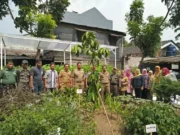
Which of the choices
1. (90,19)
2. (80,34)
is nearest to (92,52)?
(80,34)

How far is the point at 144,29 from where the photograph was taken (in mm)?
24172

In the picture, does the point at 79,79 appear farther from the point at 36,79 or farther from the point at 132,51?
the point at 132,51

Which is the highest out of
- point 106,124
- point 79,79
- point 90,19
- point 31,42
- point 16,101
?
point 90,19

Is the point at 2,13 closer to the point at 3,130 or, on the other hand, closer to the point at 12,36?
the point at 12,36

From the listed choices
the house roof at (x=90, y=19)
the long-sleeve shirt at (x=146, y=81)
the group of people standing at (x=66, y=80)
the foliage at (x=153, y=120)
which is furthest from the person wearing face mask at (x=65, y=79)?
the house roof at (x=90, y=19)

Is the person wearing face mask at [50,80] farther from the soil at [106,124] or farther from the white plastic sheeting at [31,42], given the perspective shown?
the white plastic sheeting at [31,42]

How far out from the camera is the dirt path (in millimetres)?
5533

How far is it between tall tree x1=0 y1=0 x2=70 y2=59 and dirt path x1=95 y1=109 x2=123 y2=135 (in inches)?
422

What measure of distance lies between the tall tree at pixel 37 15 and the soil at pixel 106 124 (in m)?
10.7

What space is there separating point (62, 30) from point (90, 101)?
15.1 meters

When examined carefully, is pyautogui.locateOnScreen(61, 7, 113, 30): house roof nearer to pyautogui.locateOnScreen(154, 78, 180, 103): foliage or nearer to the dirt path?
pyautogui.locateOnScreen(154, 78, 180, 103): foliage

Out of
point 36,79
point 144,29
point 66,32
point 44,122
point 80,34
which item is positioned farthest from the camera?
point 144,29

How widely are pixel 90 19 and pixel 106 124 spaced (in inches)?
1008

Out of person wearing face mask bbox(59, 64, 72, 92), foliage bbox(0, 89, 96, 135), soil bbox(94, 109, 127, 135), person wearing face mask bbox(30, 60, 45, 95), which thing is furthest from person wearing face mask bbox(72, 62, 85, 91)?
foliage bbox(0, 89, 96, 135)
